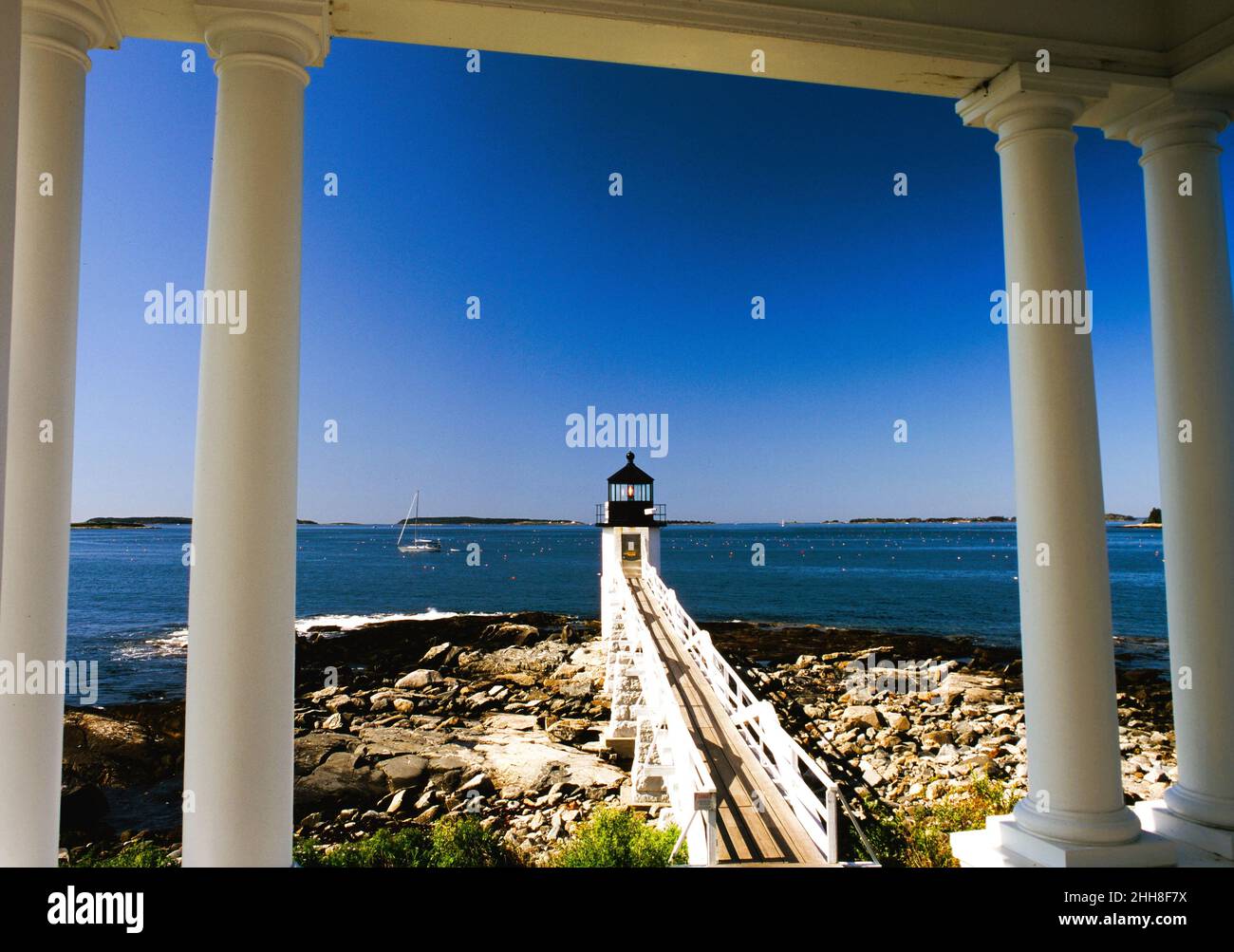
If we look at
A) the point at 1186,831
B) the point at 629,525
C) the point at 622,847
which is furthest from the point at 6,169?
the point at 629,525

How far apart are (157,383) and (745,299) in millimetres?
82040

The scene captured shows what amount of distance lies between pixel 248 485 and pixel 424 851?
16.0 m

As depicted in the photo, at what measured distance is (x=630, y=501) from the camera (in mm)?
42031

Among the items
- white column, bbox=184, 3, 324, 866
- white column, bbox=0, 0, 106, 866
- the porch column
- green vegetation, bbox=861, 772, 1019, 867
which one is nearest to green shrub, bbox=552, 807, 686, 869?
green vegetation, bbox=861, 772, 1019, 867

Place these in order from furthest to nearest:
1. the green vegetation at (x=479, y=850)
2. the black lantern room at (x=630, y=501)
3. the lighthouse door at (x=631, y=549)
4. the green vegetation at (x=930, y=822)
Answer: the lighthouse door at (x=631, y=549), the black lantern room at (x=630, y=501), the green vegetation at (x=930, y=822), the green vegetation at (x=479, y=850)

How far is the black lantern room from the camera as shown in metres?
41.4

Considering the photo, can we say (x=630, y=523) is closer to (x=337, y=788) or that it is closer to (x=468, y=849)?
(x=337, y=788)

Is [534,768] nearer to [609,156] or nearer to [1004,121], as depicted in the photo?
[1004,121]

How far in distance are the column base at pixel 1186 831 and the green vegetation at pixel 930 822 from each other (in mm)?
6396

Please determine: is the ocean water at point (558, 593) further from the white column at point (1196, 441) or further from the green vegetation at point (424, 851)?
the white column at point (1196, 441)

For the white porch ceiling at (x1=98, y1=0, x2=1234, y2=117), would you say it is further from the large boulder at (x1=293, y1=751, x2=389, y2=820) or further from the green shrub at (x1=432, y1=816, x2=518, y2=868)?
the large boulder at (x1=293, y1=751, x2=389, y2=820)

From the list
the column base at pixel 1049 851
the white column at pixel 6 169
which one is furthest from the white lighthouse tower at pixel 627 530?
the white column at pixel 6 169

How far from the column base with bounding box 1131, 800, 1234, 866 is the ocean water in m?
57.0

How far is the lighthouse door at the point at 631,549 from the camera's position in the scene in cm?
4172
